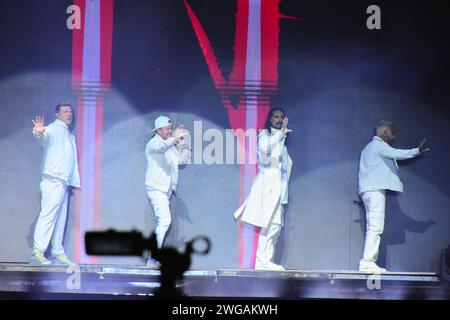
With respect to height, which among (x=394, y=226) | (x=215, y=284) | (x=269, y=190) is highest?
(x=269, y=190)

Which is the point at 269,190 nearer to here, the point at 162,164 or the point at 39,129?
the point at 162,164

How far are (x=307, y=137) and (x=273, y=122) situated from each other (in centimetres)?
35

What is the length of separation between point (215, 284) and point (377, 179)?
176 centimetres

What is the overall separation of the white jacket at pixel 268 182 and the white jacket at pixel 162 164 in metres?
0.68

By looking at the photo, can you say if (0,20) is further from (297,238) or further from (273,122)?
(297,238)

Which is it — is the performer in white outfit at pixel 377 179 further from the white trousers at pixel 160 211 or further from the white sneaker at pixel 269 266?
the white trousers at pixel 160 211

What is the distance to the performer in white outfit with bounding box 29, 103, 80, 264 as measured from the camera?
21.1ft

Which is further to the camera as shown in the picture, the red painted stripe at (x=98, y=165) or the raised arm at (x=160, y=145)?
the red painted stripe at (x=98, y=165)

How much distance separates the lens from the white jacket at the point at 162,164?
6449 mm

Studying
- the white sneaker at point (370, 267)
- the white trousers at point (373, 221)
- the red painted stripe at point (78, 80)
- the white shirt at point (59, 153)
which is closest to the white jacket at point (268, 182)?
the white trousers at point (373, 221)

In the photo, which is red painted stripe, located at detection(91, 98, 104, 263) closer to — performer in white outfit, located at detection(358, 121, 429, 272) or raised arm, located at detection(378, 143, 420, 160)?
performer in white outfit, located at detection(358, 121, 429, 272)

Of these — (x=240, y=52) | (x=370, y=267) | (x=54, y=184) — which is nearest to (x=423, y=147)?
(x=370, y=267)

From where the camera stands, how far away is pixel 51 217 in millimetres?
6434

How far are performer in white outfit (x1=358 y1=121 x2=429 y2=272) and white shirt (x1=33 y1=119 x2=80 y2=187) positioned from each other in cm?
265
